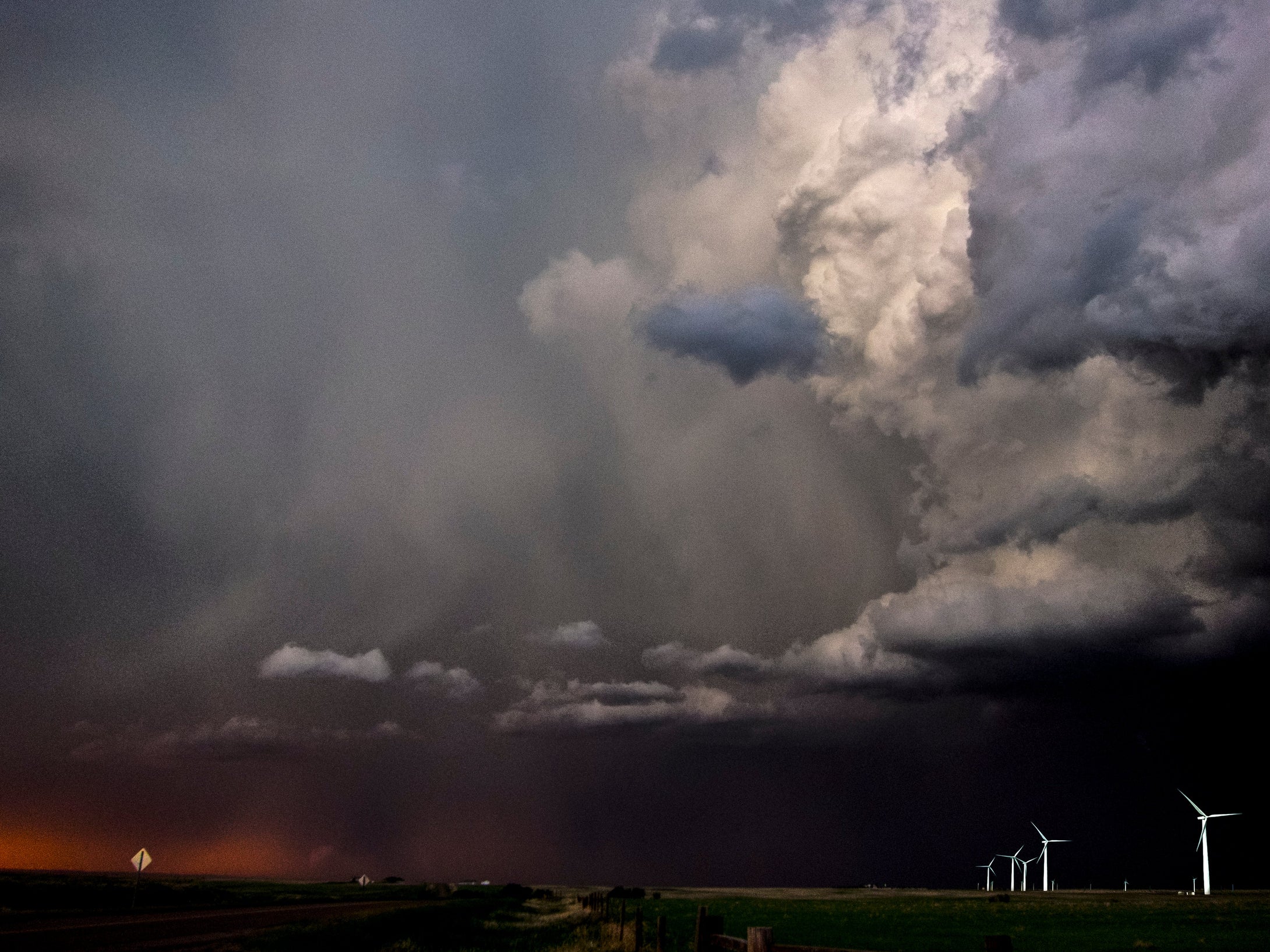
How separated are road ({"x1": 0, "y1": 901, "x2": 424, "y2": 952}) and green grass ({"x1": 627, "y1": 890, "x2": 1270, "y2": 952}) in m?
20.6

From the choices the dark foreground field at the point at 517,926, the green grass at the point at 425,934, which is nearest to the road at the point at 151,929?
the dark foreground field at the point at 517,926

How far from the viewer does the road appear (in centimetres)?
3738

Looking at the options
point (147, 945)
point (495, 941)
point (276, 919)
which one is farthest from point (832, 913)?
point (147, 945)

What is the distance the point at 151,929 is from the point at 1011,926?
56842mm

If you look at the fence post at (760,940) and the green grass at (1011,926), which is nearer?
the fence post at (760,940)

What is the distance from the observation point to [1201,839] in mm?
163000

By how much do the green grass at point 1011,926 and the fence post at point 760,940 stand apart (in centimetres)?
2521

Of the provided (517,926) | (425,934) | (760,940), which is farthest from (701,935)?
(517,926)

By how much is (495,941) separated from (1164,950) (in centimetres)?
2927

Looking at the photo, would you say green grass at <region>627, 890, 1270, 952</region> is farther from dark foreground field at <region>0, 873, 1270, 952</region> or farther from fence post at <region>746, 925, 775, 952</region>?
fence post at <region>746, 925, 775, 952</region>

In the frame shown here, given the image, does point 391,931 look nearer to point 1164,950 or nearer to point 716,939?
point 1164,950

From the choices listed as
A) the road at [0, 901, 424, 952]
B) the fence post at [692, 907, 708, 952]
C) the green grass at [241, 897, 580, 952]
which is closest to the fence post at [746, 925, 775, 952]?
the fence post at [692, 907, 708, 952]

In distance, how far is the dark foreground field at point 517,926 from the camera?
134 ft

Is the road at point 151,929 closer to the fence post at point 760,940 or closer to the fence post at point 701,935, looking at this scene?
the fence post at point 701,935
